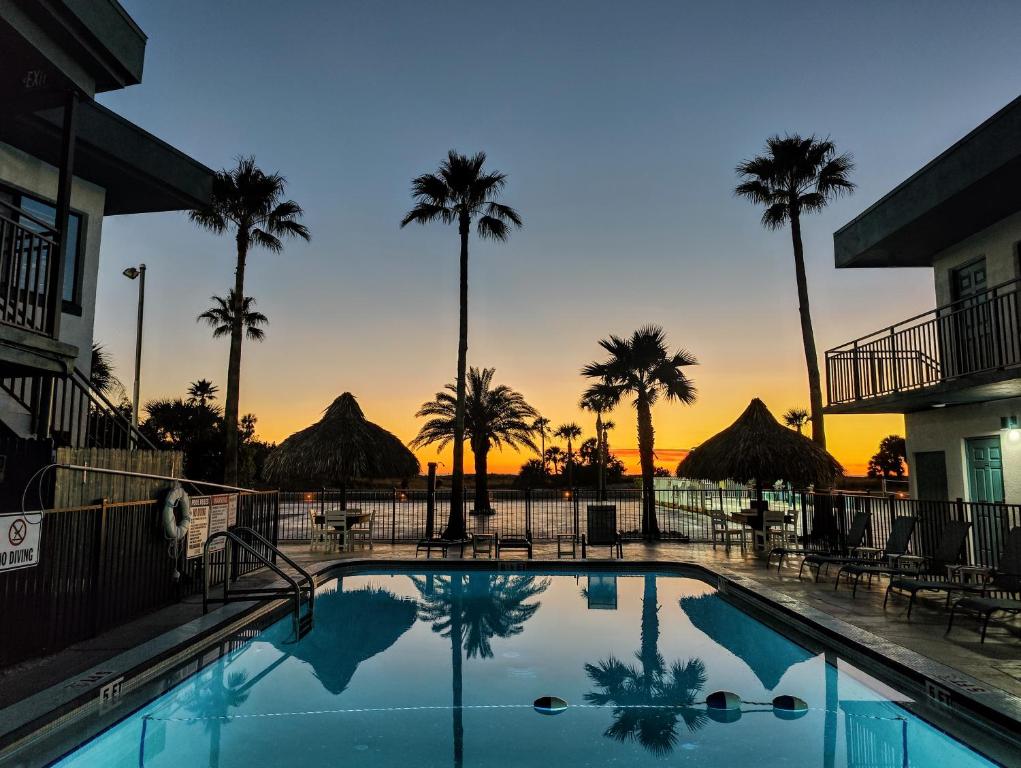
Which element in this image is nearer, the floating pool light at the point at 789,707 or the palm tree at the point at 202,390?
the floating pool light at the point at 789,707

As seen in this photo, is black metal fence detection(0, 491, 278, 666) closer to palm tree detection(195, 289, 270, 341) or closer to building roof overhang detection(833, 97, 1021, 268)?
building roof overhang detection(833, 97, 1021, 268)

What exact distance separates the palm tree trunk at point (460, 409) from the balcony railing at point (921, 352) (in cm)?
959

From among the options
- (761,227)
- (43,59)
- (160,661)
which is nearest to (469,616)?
(160,661)

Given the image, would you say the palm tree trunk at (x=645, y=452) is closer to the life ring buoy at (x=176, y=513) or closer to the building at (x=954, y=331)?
the building at (x=954, y=331)

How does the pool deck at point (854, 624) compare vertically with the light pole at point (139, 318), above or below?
below

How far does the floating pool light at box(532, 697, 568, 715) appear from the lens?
6504 millimetres

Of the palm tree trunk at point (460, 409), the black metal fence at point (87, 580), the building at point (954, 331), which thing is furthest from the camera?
the palm tree trunk at point (460, 409)

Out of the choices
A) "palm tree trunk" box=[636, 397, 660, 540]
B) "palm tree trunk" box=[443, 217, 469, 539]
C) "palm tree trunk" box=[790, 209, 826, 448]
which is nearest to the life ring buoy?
"palm tree trunk" box=[443, 217, 469, 539]

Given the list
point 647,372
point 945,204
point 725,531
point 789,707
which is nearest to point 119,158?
point 789,707

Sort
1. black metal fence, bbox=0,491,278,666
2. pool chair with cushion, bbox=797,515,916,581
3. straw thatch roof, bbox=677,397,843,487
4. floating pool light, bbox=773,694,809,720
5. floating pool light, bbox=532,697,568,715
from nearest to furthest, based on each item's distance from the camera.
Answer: black metal fence, bbox=0,491,278,666 → floating pool light, bbox=773,694,809,720 → floating pool light, bbox=532,697,568,715 → pool chair with cushion, bbox=797,515,916,581 → straw thatch roof, bbox=677,397,843,487

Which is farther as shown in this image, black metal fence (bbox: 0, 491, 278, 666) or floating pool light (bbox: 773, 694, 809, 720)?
floating pool light (bbox: 773, 694, 809, 720)

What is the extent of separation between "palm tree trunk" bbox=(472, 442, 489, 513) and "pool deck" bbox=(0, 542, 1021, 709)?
1731 centimetres

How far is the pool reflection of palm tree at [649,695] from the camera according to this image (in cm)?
599

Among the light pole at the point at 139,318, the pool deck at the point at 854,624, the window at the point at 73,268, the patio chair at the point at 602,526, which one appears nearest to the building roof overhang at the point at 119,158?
the window at the point at 73,268
